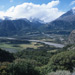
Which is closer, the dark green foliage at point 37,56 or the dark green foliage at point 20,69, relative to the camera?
the dark green foliage at point 20,69

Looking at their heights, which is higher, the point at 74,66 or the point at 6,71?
the point at 6,71

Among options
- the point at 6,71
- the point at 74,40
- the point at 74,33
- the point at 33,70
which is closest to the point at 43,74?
the point at 33,70

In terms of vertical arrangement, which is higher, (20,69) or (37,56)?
(20,69)

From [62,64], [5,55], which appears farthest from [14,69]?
[5,55]

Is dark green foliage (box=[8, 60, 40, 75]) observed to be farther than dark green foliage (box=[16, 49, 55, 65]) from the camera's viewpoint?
No

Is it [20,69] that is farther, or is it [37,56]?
[37,56]

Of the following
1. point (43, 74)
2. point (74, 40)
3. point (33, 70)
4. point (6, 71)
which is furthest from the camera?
point (74, 40)

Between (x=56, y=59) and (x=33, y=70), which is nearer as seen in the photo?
(x=33, y=70)

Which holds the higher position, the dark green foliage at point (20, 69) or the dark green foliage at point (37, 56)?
the dark green foliage at point (20, 69)

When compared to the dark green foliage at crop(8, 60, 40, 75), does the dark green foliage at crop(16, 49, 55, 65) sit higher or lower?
lower

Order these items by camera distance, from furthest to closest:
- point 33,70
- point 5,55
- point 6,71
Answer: point 5,55 < point 33,70 < point 6,71

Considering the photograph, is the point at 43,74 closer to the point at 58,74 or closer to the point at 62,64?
the point at 58,74
